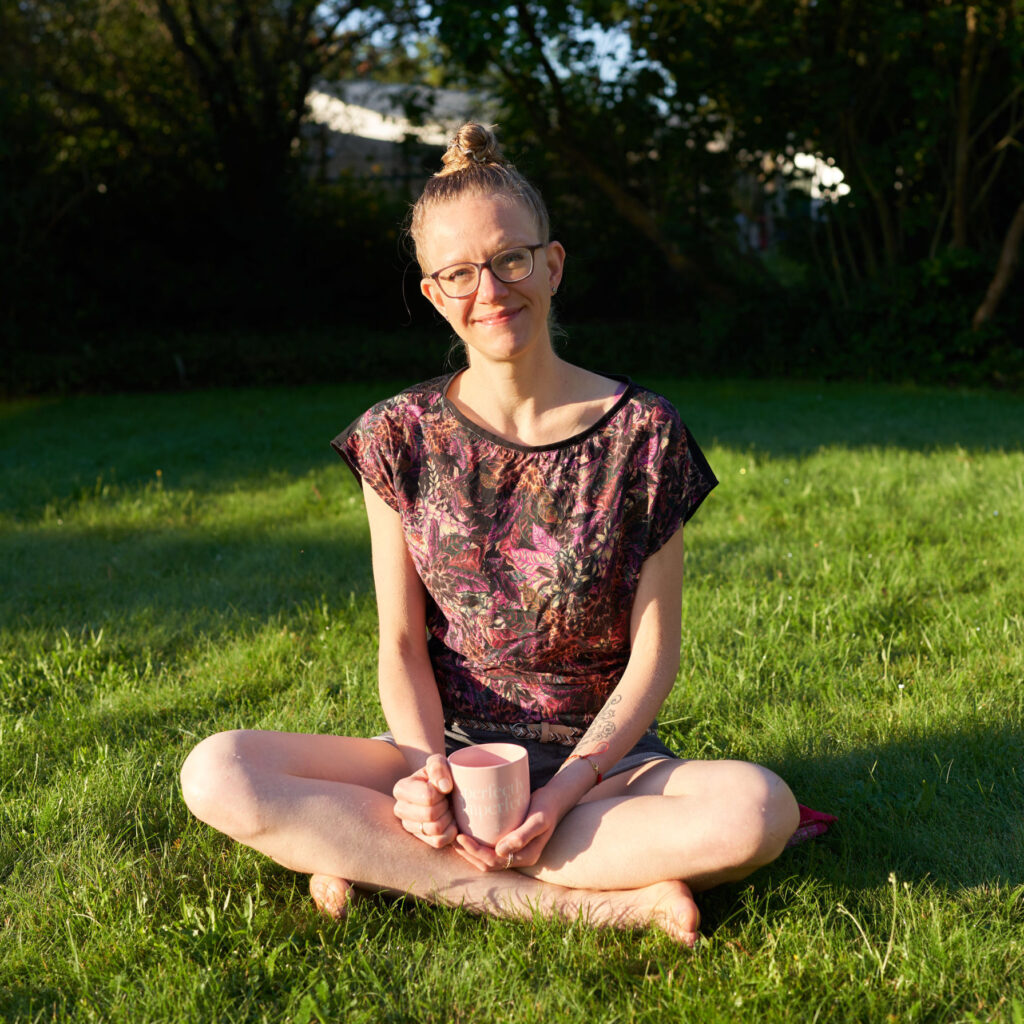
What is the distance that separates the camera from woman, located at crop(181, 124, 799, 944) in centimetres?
221

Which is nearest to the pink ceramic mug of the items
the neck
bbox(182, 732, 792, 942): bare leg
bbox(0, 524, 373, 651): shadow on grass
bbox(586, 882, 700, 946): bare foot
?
bbox(182, 732, 792, 942): bare leg

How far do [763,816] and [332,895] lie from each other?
0.92 metres

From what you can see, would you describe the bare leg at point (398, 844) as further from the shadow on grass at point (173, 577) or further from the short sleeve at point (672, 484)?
the shadow on grass at point (173, 577)

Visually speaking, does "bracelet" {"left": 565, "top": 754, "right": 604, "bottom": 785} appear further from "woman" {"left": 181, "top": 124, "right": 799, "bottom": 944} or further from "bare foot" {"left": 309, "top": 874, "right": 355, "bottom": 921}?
"bare foot" {"left": 309, "top": 874, "right": 355, "bottom": 921}

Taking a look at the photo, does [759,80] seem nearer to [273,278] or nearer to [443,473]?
[273,278]

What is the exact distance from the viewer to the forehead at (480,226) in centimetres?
232

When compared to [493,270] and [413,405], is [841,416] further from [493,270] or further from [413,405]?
[493,270]

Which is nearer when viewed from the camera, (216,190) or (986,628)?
(986,628)

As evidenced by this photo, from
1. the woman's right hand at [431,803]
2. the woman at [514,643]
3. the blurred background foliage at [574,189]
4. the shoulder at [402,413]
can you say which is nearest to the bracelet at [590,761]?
the woman at [514,643]

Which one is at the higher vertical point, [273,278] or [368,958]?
[273,278]

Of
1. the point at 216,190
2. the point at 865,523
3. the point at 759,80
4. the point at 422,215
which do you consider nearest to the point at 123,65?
the point at 216,190

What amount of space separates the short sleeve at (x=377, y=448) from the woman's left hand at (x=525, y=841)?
30.2 inches

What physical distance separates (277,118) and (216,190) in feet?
3.89

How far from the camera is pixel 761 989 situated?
6.46 ft
